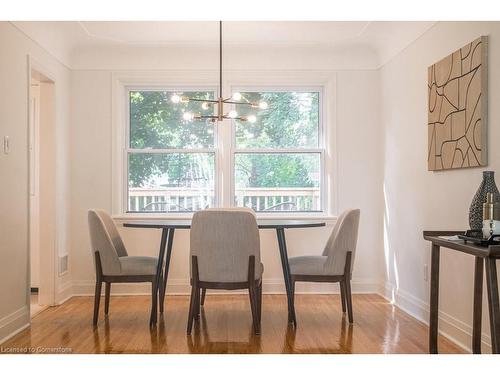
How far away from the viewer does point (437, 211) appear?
4.42m

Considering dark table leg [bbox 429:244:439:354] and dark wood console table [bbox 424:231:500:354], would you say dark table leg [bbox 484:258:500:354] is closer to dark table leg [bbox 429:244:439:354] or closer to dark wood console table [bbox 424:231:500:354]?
dark wood console table [bbox 424:231:500:354]

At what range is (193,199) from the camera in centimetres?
620

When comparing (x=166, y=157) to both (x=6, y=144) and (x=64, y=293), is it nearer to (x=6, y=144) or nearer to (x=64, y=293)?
(x=64, y=293)

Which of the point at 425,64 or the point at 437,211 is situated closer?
the point at 437,211

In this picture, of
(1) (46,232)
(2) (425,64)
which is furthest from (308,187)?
(1) (46,232)

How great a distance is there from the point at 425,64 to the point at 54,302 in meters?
3.75

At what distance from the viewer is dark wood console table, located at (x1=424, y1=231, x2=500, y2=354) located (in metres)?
2.82

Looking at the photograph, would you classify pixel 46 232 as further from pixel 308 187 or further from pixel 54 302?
pixel 308 187

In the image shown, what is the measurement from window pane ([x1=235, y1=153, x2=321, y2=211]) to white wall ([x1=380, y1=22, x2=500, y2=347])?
754 mm

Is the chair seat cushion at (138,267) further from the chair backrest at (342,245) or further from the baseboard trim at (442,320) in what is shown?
the baseboard trim at (442,320)

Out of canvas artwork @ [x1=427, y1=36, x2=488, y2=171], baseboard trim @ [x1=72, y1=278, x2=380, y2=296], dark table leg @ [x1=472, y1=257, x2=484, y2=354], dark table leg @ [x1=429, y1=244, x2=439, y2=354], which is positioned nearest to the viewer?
dark table leg @ [x1=472, y1=257, x2=484, y2=354]

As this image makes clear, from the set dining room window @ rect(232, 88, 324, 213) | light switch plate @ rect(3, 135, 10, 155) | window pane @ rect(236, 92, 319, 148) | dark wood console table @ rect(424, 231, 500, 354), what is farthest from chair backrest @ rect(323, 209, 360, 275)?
light switch plate @ rect(3, 135, 10, 155)

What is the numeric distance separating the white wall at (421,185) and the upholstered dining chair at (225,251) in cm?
134

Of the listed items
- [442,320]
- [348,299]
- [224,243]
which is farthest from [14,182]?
[442,320]
